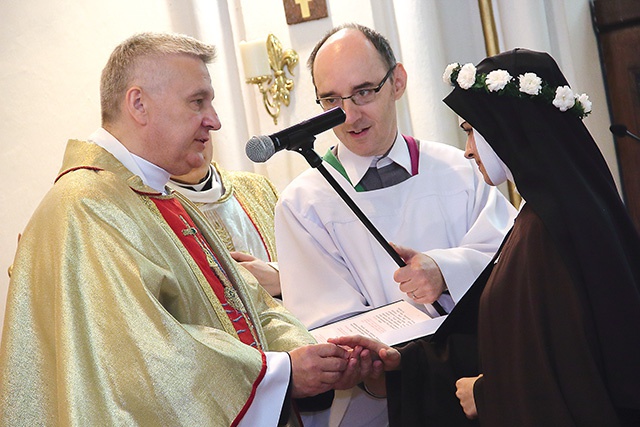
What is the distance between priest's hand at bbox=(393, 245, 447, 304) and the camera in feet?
12.2

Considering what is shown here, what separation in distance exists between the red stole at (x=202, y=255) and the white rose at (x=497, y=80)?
120cm

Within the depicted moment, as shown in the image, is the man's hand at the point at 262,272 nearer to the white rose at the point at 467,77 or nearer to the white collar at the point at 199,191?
the white collar at the point at 199,191

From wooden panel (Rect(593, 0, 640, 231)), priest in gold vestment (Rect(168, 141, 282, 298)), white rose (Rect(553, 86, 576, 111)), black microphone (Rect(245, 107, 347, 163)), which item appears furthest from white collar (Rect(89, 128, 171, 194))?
wooden panel (Rect(593, 0, 640, 231))

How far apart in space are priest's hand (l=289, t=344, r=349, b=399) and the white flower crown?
1.05 m

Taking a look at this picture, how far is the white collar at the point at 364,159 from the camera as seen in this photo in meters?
4.36

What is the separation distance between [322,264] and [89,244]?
56.2 inches

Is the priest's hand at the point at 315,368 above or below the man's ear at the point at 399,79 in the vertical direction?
below

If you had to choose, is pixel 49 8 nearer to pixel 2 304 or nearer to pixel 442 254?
pixel 2 304

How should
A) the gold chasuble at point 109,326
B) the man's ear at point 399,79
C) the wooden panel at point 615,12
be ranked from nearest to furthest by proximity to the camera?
the gold chasuble at point 109,326
the man's ear at point 399,79
the wooden panel at point 615,12

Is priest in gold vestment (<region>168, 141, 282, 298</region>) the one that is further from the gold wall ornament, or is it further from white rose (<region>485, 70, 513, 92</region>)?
white rose (<region>485, 70, 513, 92</region>)

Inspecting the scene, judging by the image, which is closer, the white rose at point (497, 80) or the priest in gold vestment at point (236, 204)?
the white rose at point (497, 80)

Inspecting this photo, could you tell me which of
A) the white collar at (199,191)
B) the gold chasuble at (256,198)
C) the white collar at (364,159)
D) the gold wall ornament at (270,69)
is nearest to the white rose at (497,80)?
the white collar at (364,159)

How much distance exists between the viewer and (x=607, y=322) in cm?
283

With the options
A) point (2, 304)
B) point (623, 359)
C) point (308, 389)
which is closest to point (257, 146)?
point (308, 389)
